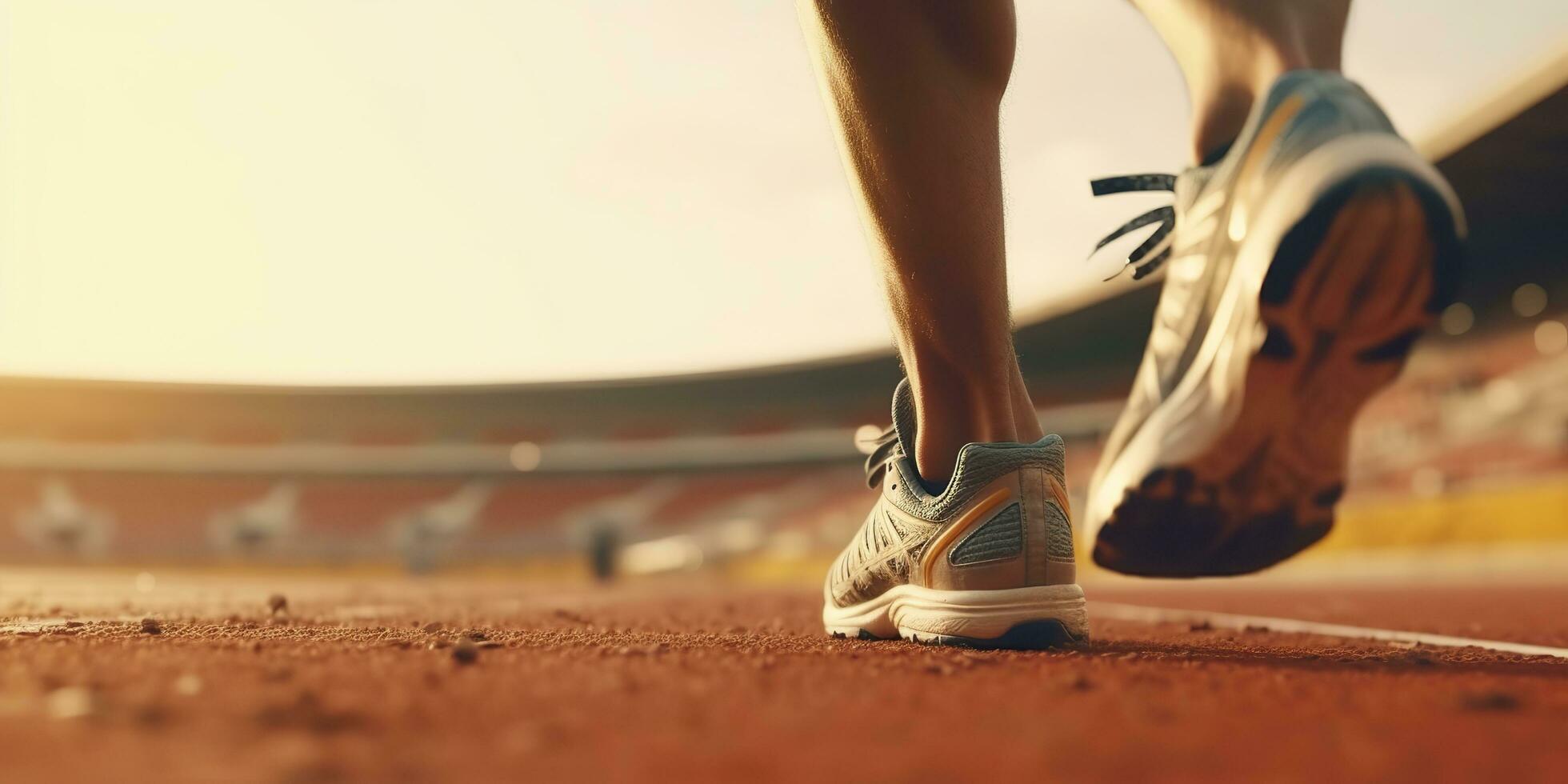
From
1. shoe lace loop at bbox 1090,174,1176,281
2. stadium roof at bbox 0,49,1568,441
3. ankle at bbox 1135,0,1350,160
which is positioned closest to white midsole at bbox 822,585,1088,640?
shoe lace loop at bbox 1090,174,1176,281

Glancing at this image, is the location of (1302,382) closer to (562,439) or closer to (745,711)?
(745,711)

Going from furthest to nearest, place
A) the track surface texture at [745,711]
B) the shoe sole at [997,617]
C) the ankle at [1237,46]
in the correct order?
1. the shoe sole at [997,617]
2. the ankle at [1237,46]
3. the track surface texture at [745,711]

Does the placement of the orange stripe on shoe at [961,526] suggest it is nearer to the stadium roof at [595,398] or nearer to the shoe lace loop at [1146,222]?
the shoe lace loop at [1146,222]

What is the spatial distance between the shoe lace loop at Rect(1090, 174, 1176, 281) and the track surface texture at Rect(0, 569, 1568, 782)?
1.55ft

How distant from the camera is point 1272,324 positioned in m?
0.99

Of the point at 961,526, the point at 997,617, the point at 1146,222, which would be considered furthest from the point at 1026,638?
the point at 1146,222

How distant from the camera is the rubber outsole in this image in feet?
4.07

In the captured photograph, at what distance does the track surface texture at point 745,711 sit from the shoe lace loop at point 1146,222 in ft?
1.55

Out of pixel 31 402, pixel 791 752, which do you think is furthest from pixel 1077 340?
pixel 31 402

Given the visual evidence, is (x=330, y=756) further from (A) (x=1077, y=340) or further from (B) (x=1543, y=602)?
(A) (x=1077, y=340)

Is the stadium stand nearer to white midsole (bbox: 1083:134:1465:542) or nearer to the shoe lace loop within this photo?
the shoe lace loop

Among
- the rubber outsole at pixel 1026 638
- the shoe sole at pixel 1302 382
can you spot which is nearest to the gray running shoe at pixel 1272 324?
the shoe sole at pixel 1302 382

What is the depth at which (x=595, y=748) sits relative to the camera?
559 millimetres

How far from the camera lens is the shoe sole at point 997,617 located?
1.24m
